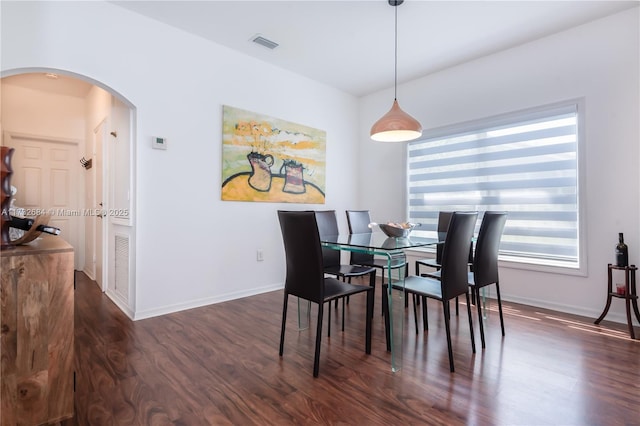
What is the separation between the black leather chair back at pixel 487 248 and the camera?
2334 millimetres

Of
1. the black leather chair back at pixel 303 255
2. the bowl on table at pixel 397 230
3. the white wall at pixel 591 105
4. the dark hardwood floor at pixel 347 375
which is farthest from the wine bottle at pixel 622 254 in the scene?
the black leather chair back at pixel 303 255

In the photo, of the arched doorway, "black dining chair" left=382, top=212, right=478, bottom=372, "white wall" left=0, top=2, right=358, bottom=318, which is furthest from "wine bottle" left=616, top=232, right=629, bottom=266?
the arched doorway

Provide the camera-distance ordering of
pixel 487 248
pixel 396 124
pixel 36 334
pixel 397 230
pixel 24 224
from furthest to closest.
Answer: pixel 397 230, pixel 396 124, pixel 487 248, pixel 24 224, pixel 36 334

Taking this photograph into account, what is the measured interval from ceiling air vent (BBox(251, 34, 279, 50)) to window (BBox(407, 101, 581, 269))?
225 centimetres

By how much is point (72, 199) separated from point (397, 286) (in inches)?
199

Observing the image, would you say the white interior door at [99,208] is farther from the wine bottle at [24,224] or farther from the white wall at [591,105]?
the white wall at [591,105]

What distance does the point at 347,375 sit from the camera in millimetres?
1894

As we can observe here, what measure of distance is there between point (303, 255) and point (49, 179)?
4589 millimetres

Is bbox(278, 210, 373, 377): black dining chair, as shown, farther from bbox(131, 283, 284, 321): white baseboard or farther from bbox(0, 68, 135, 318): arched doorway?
bbox(0, 68, 135, 318): arched doorway

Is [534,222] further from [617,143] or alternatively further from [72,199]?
[72,199]

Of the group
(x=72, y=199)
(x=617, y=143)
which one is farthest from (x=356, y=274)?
(x=72, y=199)

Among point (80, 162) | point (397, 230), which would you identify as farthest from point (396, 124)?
point (80, 162)

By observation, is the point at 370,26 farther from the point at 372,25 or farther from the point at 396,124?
the point at 396,124

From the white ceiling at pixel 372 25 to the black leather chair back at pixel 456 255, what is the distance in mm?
1953
